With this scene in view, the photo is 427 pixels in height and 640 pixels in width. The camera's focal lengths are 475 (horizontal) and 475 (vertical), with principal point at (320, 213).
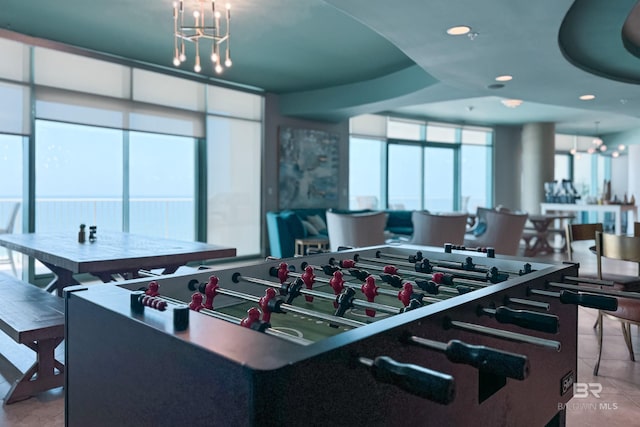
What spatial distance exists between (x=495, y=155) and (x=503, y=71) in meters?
7.09

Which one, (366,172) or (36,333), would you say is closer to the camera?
(36,333)

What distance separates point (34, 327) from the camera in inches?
95.5

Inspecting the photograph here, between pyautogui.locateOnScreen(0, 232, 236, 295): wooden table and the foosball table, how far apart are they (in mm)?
1474

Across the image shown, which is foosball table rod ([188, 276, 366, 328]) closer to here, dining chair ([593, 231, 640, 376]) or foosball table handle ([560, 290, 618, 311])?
foosball table handle ([560, 290, 618, 311])

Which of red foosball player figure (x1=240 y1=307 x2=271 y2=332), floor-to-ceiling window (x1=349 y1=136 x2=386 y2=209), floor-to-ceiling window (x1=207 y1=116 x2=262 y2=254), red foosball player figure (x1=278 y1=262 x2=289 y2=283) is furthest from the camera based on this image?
floor-to-ceiling window (x1=349 y1=136 x2=386 y2=209)

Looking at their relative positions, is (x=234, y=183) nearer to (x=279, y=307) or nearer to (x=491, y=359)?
(x=279, y=307)

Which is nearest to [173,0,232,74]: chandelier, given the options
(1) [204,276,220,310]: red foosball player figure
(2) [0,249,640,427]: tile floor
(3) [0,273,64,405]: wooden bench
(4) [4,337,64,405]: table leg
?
(3) [0,273,64,405]: wooden bench

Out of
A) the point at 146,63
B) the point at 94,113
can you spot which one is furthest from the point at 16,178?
the point at 146,63

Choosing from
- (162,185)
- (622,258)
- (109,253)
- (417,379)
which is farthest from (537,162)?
(417,379)

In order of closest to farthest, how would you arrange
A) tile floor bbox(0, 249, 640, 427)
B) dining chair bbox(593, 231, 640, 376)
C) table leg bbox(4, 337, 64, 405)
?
tile floor bbox(0, 249, 640, 427) < table leg bbox(4, 337, 64, 405) < dining chair bbox(593, 231, 640, 376)

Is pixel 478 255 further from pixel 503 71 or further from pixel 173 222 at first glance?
pixel 173 222

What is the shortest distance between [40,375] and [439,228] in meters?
4.17

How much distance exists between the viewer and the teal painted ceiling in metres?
3.60

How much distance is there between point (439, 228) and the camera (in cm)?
552
